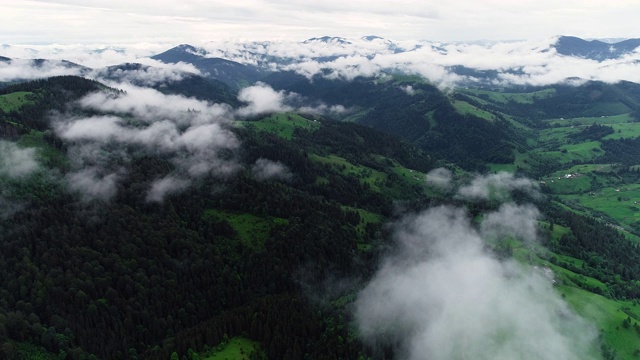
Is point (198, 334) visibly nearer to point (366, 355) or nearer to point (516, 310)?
point (366, 355)

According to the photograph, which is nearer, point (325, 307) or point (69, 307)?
point (69, 307)

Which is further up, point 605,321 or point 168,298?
point 605,321

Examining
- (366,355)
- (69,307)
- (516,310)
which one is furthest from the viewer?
(516,310)

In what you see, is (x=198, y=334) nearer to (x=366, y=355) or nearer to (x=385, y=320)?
(x=366, y=355)

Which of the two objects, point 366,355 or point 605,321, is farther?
point 605,321

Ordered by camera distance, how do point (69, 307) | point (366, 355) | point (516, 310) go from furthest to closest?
point (516, 310), point (69, 307), point (366, 355)

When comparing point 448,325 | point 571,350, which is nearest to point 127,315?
point 448,325

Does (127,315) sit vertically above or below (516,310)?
below

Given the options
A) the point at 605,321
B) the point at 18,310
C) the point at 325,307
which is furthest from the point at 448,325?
the point at 18,310
